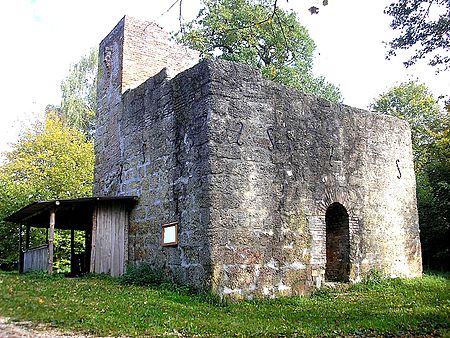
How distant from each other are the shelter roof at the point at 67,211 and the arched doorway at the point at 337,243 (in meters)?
4.64

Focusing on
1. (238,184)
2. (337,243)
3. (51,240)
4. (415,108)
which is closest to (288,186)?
(238,184)

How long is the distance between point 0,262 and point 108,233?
10.6 m

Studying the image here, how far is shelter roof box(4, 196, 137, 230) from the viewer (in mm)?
11211

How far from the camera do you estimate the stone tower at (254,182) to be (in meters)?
9.07

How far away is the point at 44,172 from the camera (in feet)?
73.2

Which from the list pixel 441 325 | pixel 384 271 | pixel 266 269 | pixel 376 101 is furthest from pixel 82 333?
pixel 376 101

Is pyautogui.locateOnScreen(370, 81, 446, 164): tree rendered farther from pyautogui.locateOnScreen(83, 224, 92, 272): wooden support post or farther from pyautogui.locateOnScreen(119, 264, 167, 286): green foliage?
pyautogui.locateOnScreen(119, 264, 167, 286): green foliage

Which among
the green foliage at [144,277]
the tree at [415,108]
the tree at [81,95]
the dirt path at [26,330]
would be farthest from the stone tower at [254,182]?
the tree at [81,95]

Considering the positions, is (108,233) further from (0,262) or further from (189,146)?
(0,262)

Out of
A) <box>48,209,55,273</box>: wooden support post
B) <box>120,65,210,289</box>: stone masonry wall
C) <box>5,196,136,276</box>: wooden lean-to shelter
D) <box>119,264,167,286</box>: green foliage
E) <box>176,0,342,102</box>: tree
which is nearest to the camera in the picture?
<box>120,65,210,289</box>: stone masonry wall

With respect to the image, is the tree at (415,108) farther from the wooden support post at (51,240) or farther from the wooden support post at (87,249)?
the wooden support post at (51,240)

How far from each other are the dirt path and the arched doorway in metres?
6.79

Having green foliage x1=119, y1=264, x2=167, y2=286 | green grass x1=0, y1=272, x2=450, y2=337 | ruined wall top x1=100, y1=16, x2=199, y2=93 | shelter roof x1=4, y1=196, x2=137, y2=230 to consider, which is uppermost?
ruined wall top x1=100, y1=16, x2=199, y2=93

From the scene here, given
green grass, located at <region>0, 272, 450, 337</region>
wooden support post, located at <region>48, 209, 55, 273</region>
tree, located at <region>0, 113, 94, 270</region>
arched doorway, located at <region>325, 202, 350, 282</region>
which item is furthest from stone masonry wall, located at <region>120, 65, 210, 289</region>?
tree, located at <region>0, 113, 94, 270</region>
